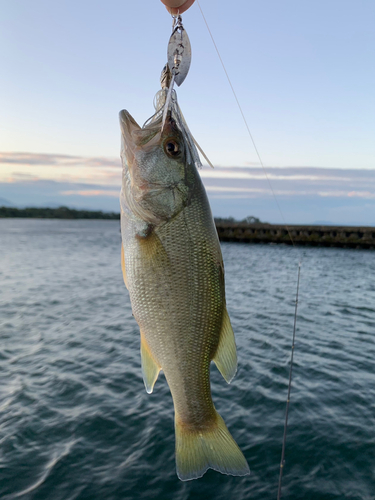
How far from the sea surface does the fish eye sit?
195 inches

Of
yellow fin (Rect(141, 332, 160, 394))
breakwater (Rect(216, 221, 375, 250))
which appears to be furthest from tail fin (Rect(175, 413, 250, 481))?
breakwater (Rect(216, 221, 375, 250))

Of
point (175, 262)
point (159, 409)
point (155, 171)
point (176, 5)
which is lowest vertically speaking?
point (159, 409)

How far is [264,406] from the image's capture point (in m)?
7.72

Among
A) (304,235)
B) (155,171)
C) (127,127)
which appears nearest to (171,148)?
(155,171)

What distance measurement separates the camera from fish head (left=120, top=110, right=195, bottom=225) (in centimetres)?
239

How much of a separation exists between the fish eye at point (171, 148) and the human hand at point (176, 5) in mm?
1245

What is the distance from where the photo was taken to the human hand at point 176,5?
→ 115 inches

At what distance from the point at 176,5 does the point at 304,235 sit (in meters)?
50.6

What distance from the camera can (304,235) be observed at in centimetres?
5122

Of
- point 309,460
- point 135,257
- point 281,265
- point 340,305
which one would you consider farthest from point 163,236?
point 281,265

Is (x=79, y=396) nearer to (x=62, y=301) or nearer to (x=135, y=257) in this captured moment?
(x=135, y=257)

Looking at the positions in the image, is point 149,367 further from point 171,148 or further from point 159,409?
point 159,409

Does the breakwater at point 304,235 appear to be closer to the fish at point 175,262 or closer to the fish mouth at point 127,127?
the fish at point 175,262

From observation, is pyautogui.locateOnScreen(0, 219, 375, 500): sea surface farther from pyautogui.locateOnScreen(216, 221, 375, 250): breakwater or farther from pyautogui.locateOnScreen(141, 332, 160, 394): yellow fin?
pyautogui.locateOnScreen(216, 221, 375, 250): breakwater
